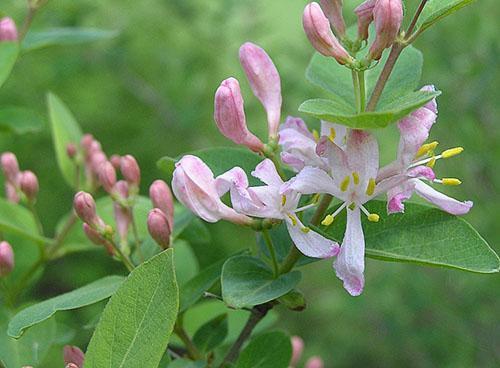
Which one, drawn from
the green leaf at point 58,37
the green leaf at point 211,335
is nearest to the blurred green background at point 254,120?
the green leaf at point 58,37

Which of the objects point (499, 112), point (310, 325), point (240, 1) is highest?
point (240, 1)

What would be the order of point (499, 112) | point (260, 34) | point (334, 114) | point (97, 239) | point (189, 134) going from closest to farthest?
point (334, 114)
point (97, 239)
point (499, 112)
point (189, 134)
point (260, 34)

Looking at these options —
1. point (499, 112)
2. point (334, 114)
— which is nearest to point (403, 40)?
point (334, 114)

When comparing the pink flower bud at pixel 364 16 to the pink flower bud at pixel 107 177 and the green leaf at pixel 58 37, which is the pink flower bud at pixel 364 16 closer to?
the pink flower bud at pixel 107 177

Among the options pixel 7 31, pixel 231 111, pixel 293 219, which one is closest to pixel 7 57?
pixel 7 31

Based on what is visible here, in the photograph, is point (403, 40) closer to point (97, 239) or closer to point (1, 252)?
point (97, 239)

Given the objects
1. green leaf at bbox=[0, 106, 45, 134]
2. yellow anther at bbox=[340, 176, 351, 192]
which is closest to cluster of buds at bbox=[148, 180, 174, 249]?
yellow anther at bbox=[340, 176, 351, 192]
